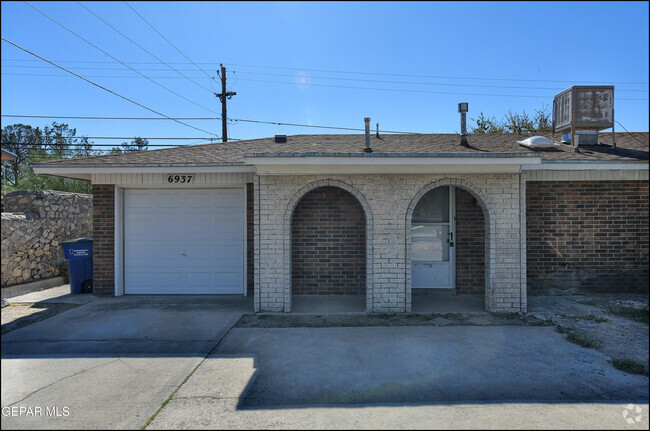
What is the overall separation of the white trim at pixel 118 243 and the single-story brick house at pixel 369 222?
0.03 metres

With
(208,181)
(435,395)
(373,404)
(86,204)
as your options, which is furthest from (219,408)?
(86,204)

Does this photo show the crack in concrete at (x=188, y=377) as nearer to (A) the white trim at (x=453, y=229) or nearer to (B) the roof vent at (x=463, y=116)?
(A) the white trim at (x=453, y=229)

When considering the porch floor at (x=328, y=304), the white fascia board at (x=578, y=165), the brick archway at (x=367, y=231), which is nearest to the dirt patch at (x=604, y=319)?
the white fascia board at (x=578, y=165)

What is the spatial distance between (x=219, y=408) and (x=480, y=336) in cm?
365

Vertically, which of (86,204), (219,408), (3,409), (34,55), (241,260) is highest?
(34,55)

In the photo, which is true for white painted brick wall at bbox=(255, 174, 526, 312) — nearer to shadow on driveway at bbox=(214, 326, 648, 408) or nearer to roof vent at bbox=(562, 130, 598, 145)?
shadow on driveway at bbox=(214, 326, 648, 408)

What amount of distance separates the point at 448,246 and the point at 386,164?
267cm

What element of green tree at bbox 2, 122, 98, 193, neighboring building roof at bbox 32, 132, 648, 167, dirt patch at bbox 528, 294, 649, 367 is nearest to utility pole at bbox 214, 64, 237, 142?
green tree at bbox 2, 122, 98, 193

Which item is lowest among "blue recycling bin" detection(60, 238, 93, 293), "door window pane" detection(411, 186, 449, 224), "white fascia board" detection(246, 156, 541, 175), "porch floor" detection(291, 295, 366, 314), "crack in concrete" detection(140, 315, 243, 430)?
"crack in concrete" detection(140, 315, 243, 430)

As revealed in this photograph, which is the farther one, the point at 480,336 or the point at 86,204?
the point at 86,204

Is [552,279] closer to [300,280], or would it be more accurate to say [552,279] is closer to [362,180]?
[362,180]

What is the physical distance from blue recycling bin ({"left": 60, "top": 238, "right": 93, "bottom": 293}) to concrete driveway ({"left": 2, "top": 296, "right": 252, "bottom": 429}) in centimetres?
125

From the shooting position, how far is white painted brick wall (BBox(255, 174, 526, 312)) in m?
6.95

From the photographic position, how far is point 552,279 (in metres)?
8.28
